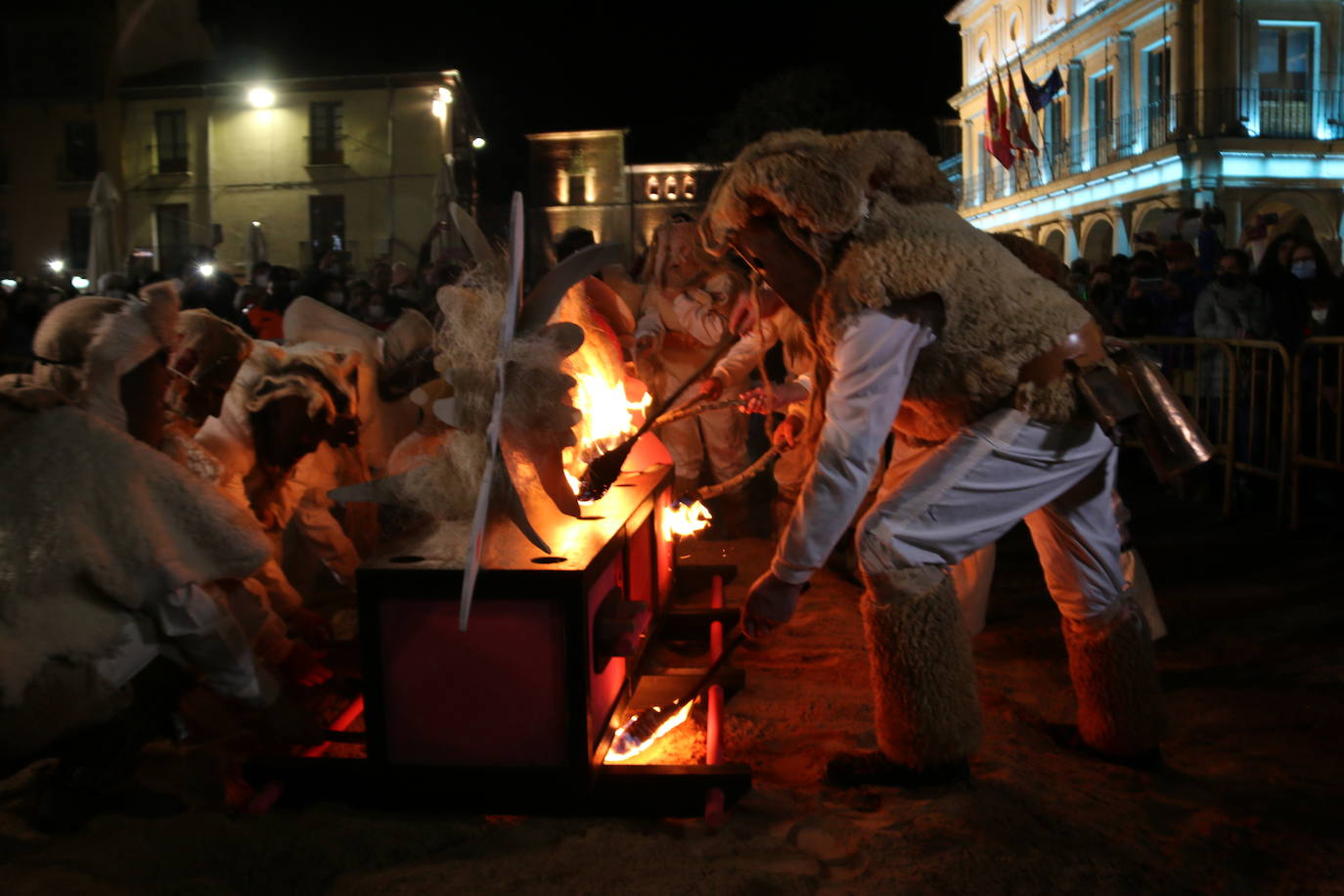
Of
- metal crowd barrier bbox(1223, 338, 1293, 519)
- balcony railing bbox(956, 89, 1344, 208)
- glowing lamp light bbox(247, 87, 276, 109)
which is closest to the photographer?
metal crowd barrier bbox(1223, 338, 1293, 519)

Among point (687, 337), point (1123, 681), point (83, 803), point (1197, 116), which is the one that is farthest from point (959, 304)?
point (1197, 116)

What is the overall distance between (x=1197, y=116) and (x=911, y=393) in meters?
25.7

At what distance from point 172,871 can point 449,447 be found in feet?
4.36

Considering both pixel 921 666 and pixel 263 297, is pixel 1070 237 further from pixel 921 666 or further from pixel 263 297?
pixel 921 666

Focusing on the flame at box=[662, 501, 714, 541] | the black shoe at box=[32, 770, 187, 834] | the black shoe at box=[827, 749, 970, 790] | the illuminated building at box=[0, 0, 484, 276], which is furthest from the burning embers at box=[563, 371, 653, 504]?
the illuminated building at box=[0, 0, 484, 276]

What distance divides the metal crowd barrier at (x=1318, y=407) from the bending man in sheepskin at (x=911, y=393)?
4.50 metres

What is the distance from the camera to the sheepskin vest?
9.29ft

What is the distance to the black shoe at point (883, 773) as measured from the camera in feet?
10.1

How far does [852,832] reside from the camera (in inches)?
112

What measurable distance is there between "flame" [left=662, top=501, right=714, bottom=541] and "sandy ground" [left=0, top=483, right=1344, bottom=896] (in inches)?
33.6

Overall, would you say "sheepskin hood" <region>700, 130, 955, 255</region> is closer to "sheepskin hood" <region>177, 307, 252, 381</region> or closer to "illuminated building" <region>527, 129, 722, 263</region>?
"sheepskin hood" <region>177, 307, 252, 381</region>

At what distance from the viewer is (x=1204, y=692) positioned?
13.4ft

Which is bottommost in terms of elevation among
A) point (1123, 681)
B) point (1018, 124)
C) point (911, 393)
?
point (1123, 681)

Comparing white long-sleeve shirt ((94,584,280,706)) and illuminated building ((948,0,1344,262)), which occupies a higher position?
illuminated building ((948,0,1344,262))
